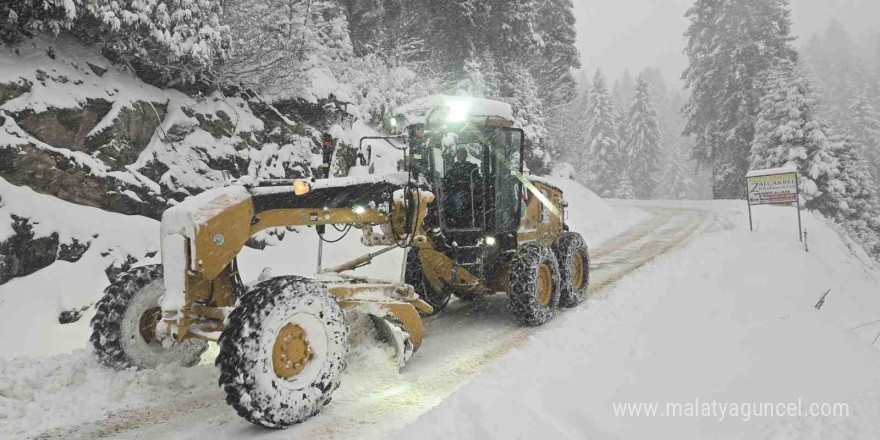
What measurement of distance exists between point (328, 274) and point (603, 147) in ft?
151

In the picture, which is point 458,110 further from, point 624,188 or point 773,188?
point 624,188

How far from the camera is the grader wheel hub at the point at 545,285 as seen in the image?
21.8 ft

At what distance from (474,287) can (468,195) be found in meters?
1.22

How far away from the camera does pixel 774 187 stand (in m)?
16.8

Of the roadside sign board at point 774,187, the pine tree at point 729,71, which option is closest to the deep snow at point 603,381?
the roadside sign board at point 774,187

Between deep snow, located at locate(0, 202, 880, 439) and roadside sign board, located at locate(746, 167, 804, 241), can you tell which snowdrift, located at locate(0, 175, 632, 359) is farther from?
roadside sign board, located at locate(746, 167, 804, 241)

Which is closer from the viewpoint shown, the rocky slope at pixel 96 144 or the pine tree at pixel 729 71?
the rocky slope at pixel 96 144

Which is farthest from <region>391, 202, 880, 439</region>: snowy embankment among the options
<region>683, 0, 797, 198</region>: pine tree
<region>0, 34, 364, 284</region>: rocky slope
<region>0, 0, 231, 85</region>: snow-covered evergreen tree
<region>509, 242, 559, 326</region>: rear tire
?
<region>683, 0, 797, 198</region>: pine tree

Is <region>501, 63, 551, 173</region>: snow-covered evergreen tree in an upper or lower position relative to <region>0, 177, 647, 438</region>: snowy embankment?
upper

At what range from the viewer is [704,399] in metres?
3.99

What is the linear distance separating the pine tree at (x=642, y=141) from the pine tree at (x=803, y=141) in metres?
21.6

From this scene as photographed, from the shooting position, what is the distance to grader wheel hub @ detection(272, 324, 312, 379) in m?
3.41

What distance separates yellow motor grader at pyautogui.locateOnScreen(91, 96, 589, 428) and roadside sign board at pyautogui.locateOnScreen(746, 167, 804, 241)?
13.3 m

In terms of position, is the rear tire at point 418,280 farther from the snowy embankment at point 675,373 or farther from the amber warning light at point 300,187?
the amber warning light at point 300,187
